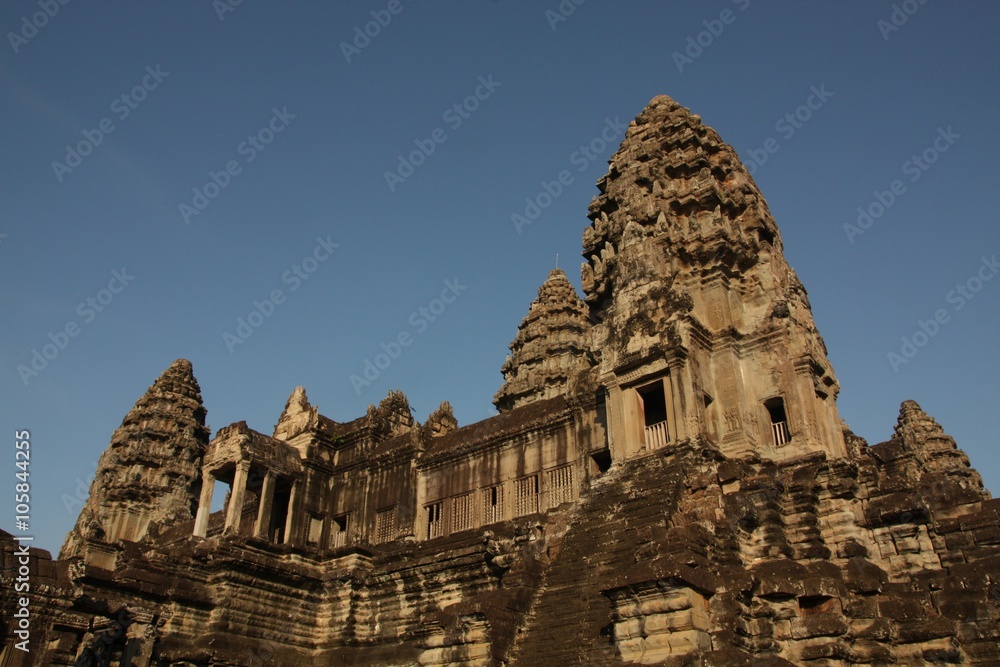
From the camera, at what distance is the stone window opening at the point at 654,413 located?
1840 cm

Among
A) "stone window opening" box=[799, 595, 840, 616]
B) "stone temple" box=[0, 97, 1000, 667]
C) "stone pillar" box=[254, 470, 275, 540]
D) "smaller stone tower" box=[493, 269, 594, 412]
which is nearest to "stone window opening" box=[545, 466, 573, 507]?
"stone temple" box=[0, 97, 1000, 667]

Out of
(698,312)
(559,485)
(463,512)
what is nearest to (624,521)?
(559,485)

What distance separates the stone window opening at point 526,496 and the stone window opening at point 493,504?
0.58 meters

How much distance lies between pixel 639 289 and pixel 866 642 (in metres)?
9.46

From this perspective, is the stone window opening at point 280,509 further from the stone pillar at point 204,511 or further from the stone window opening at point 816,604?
the stone window opening at point 816,604

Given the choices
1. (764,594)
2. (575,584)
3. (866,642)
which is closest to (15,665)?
(575,584)

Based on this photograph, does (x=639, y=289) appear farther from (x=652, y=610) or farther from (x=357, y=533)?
(x=357, y=533)

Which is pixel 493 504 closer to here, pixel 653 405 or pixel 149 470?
pixel 653 405

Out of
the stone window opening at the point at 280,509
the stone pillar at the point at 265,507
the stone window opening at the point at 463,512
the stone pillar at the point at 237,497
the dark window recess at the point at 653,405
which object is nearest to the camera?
the dark window recess at the point at 653,405

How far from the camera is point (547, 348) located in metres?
40.1

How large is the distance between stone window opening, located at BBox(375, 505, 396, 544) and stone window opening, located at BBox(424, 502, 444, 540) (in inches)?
45.7

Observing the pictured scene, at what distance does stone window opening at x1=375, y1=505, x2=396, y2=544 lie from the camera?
80.5 feet

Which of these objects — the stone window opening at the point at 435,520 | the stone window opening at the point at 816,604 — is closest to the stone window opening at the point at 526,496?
the stone window opening at the point at 435,520

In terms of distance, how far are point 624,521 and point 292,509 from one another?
43.6 ft
